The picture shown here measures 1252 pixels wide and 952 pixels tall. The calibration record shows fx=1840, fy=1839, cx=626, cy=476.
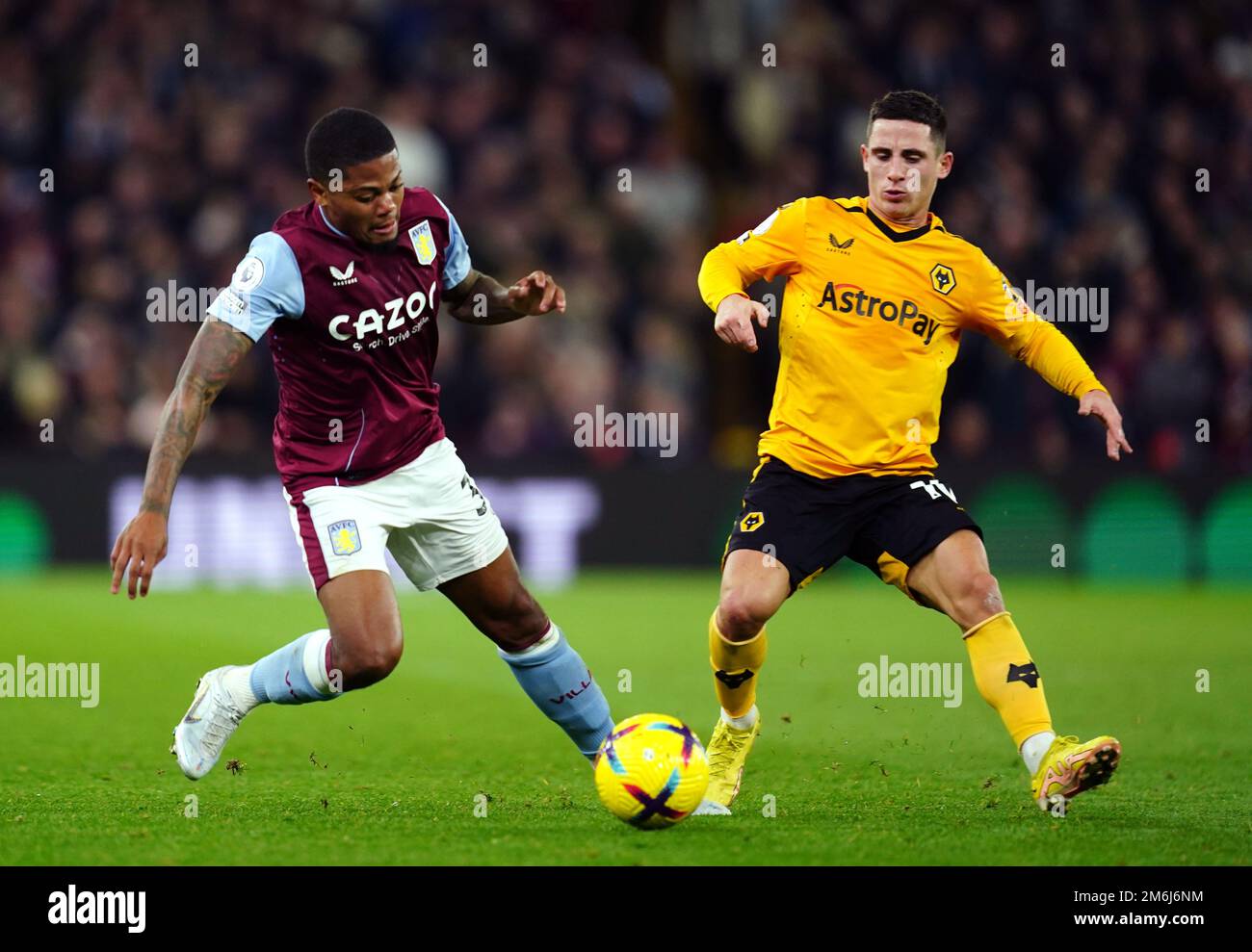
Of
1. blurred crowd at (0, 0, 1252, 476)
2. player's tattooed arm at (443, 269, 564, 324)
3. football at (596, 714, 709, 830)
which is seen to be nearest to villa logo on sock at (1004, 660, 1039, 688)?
football at (596, 714, 709, 830)

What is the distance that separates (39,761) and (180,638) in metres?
4.18

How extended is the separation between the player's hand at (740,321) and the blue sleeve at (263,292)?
1305mm

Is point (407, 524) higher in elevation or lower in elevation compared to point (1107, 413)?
lower

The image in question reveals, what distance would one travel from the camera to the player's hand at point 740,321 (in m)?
5.61

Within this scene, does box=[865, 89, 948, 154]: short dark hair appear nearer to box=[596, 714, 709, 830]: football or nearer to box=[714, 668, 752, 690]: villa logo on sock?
box=[714, 668, 752, 690]: villa logo on sock

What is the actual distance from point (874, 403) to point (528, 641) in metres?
1.38

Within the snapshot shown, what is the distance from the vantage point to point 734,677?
20.2 feet

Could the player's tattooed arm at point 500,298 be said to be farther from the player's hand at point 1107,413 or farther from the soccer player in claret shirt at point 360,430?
the player's hand at point 1107,413

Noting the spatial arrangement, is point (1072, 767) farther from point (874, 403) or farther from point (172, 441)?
point (172, 441)

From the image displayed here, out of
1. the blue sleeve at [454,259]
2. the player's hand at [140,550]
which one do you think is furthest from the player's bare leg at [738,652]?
the player's hand at [140,550]

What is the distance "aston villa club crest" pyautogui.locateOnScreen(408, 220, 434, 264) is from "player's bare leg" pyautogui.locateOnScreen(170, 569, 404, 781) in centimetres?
103

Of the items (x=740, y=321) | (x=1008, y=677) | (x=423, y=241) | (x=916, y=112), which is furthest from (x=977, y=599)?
(x=423, y=241)
